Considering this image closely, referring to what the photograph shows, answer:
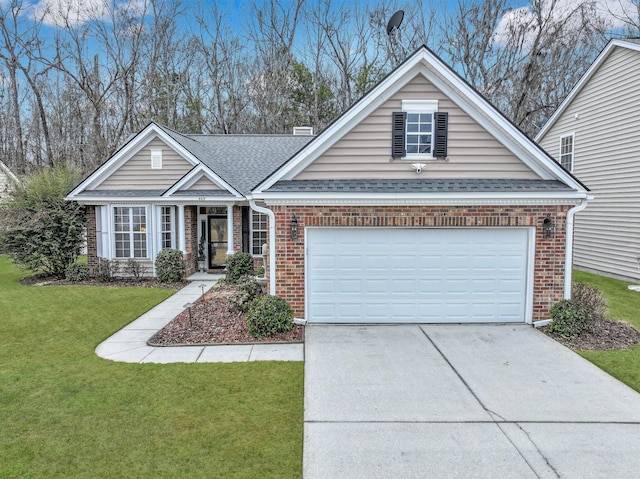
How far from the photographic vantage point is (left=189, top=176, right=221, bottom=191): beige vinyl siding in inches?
→ 568

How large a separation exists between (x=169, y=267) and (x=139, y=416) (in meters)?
9.38

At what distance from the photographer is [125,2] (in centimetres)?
2744

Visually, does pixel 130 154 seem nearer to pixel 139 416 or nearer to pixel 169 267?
pixel 169 267

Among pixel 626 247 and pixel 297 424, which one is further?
pixel 626 247

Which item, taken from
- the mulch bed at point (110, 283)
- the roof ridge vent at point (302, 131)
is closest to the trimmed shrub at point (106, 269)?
the mulch bed at point (110, 283)

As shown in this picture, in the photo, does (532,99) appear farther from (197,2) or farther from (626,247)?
(197,2)

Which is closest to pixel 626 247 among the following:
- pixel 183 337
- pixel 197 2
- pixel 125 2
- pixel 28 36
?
pixel 183 337

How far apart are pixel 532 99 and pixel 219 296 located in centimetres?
2410

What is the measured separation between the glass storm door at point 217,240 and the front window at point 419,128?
9.28 meters

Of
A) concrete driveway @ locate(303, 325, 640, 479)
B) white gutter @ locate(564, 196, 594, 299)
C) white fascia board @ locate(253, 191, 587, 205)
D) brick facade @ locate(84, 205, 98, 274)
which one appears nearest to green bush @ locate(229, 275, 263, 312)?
concrete driveway @ locate(303, 325, 640, 479)

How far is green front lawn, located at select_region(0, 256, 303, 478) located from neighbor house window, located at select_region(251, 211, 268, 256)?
794 cm

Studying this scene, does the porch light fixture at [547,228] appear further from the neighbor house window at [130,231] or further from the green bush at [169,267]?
the neighbor house window at [130,231]

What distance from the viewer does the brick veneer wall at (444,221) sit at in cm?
816

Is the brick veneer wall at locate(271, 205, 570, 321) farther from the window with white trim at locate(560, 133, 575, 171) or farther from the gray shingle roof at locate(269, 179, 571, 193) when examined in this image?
the window with white trim at locate(560, 133, 575, 171)
